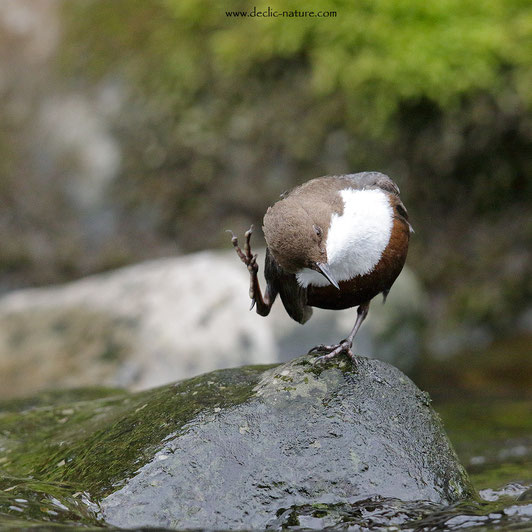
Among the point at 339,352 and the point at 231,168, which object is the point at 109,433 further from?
the point at 231,168

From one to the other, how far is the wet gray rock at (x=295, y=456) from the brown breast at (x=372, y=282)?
335 millimetres

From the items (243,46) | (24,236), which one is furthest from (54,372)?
(243,46)

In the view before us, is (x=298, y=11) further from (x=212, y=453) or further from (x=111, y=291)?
(x=212, y=453)

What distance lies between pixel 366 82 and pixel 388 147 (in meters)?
0.63

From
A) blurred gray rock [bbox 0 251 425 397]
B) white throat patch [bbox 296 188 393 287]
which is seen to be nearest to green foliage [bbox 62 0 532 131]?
blurred gray rock [bbox 0 251 425 397]

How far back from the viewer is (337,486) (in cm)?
283

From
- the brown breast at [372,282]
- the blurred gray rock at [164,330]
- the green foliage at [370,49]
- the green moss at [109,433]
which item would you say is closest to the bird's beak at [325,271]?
the brown breast at [372,282]

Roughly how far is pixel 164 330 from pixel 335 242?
294 cm

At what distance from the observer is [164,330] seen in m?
5.86

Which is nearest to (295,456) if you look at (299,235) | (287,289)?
(299,235)

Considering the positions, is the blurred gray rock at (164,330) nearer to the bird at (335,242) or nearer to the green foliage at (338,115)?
the green foliage at (338,115)

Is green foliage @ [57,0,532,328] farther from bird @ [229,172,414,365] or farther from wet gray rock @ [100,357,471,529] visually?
wet gray rock @ [100,357,471,529]

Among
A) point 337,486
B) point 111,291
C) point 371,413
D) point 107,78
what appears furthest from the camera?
point 107,78

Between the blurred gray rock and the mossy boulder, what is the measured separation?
2297 mm
